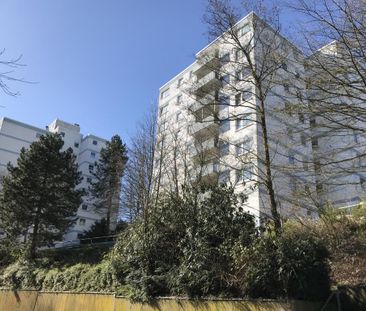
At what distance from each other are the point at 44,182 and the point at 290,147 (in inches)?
892

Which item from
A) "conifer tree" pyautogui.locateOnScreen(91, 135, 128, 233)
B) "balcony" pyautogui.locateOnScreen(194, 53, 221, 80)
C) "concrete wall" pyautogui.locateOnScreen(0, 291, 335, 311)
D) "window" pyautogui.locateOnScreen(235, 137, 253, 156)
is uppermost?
"conifer tree" pyautogui.locateOnScreen(91, 135, 128, 233)

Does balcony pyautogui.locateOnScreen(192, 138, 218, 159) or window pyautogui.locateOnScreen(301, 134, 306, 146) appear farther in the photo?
A: balcony pyautogui.locateOnScreen(192, 138, 218, 159)

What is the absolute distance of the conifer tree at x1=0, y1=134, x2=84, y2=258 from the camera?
95.8 feet

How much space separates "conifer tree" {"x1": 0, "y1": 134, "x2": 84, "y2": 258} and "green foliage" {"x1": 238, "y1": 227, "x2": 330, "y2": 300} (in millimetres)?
22932

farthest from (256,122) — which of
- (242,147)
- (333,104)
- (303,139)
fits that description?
(333,104)

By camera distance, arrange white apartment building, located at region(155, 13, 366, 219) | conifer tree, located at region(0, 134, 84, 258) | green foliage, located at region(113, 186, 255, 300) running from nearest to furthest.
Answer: green foliage, located at region(113, 186, 255, 300), white apartment building, located at region(155, 13, 366, 219), conifer tree, located at region(0, 134, 84, 258)

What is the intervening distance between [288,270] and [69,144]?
6724 cm

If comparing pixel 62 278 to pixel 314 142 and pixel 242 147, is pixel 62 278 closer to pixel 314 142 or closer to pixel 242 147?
pixel 242 147

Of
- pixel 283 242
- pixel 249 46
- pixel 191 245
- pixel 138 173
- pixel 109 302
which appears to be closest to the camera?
pixel 283 242

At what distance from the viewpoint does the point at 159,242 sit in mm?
12773

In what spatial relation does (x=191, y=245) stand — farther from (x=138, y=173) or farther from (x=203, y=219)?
(x=138, y=173)

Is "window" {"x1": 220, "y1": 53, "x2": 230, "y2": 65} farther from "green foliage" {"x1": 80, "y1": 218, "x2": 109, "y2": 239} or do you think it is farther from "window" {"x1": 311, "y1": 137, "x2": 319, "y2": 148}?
"green foliage" {"x1": 80, "y1": 218, "x2": 109, "y2": 239}

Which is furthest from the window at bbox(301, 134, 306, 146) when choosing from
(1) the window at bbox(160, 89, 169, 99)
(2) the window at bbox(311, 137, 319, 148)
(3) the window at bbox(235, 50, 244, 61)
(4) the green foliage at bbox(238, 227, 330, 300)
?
(1) the window at bbox(160, 89, 169, 99)

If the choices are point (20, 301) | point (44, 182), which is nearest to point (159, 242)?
point (20, 301)
